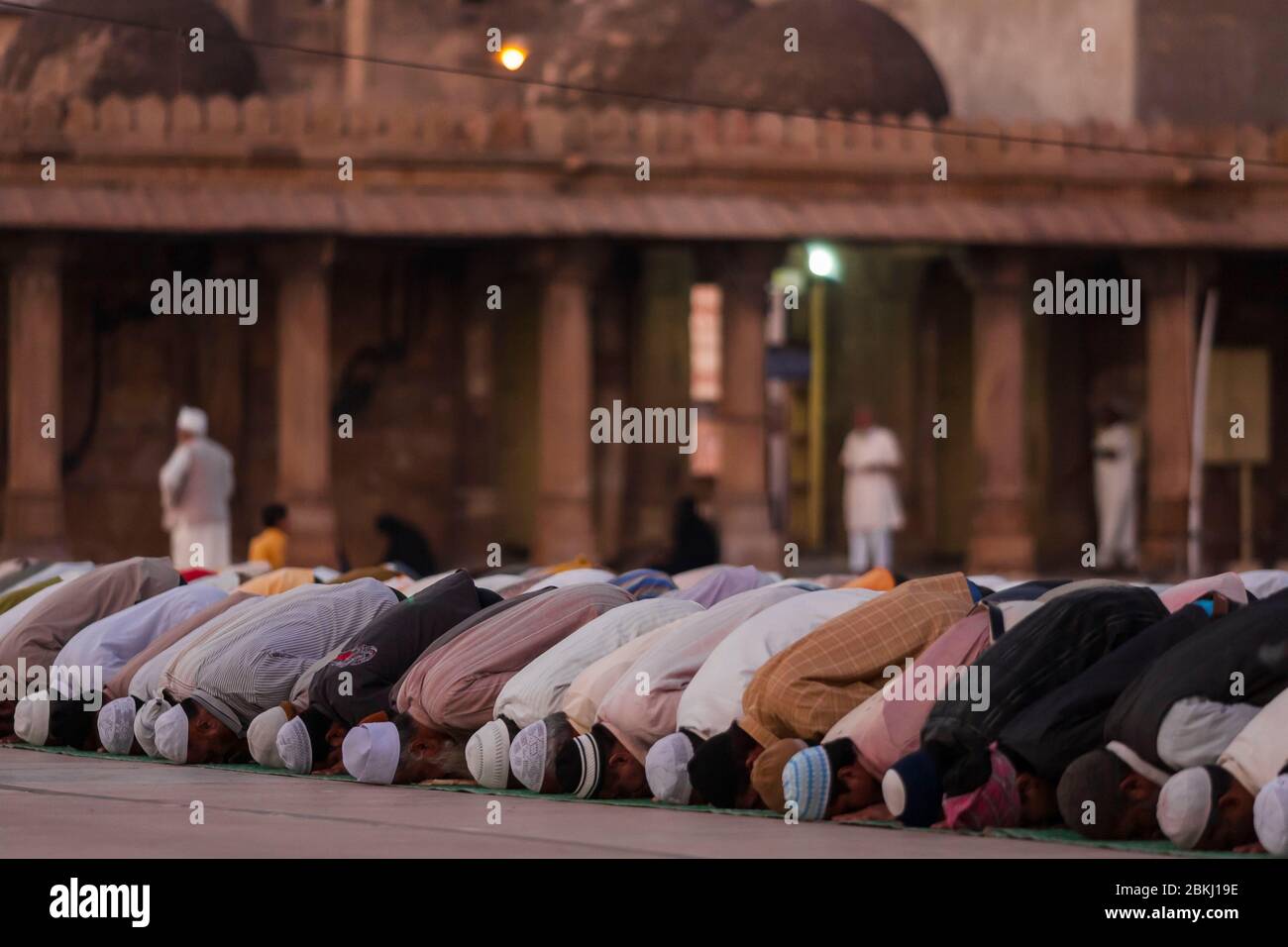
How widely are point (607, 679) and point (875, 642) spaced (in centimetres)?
98

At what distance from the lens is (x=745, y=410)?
2441 cm

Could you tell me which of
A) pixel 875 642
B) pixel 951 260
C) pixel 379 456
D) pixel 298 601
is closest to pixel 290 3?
pixel 379 456

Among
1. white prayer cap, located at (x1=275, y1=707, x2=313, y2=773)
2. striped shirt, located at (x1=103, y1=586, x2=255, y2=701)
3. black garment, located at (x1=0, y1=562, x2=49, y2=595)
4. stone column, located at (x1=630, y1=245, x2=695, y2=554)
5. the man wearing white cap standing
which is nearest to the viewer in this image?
white prayer cap, located at (x1=275, y1=707, x2=313, y2=773)

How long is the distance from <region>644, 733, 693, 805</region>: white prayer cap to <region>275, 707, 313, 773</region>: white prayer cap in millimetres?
1536

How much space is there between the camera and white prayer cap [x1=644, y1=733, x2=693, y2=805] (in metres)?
9.12

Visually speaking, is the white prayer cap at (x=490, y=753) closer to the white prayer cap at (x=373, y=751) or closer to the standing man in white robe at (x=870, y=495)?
the white prayer cap at (x=373, y=751)

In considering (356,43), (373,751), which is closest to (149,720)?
(373,751)

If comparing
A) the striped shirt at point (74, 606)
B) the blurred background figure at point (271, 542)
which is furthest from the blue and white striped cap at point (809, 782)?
the blurred background figure at point (271, 542)

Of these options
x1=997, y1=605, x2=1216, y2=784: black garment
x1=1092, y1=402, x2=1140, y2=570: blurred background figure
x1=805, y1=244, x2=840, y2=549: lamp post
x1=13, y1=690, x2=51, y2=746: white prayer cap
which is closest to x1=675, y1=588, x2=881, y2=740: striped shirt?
x1=997, y1=605, x2=1216, y2=784: black garment

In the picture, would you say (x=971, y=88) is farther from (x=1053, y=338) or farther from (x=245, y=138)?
(x=245, y=138)

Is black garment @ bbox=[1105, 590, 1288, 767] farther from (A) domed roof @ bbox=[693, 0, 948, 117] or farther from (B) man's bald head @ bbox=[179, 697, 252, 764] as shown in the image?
(A) domed roof @ bbox=[693, 0, 948, 117]

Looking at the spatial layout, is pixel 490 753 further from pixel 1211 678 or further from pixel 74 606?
pixel 74 606

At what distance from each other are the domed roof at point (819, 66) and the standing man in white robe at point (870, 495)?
3087mm

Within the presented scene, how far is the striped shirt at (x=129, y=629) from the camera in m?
11.5
